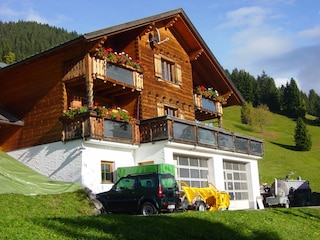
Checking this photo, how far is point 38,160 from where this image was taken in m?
21.1

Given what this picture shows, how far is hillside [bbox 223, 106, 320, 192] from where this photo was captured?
190ft

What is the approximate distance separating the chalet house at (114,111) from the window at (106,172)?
5 cm

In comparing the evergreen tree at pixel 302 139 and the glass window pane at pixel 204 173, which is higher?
the evergreen tree at pixel 302 139

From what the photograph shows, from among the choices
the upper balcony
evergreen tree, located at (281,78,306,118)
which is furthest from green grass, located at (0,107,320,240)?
evergreen tree, located at (281,78,306,118)

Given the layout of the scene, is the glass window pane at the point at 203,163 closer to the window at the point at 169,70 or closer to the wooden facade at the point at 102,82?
the wooden facade at the point at 102,82

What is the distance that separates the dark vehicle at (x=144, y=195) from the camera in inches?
621

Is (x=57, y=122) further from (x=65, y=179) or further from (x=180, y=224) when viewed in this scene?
(x=180, y=224)

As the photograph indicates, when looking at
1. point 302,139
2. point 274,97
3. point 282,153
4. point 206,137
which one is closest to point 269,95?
point 274,97

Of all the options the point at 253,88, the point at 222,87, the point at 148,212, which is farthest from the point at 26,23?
the point at 148,212

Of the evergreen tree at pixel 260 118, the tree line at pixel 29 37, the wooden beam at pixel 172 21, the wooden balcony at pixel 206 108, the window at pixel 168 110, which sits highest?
the tree line at pixel 29 37

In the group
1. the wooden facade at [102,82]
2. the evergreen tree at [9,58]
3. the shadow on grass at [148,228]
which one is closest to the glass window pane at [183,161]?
the wooden facade at [102,82]

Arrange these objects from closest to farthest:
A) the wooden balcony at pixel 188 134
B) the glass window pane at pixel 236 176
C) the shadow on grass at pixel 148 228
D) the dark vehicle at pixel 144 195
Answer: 1. the shadow on grass at pixel 148 228
2. the dark vehicle at pixel 144 195
3. the wooden balcony at pixel 188 134
4. the glass window pane at pixel 236 176

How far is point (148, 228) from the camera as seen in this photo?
11.0 metres

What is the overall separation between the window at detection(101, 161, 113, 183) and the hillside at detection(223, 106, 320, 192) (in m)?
29.0
